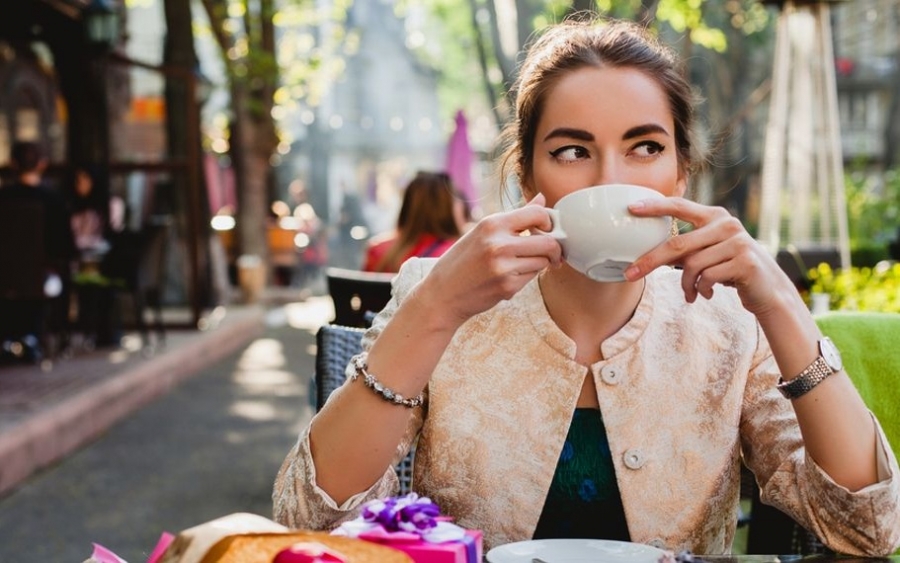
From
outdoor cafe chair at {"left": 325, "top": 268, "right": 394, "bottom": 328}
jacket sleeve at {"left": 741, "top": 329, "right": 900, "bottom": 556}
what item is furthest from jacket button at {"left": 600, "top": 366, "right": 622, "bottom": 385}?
outdoor cafe chair at {"left": 325, "top": 268, "right": 394, "bottom": 328}

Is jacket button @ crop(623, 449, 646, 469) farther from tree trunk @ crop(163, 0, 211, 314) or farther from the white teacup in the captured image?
tree trunk @ crop(163, 0, 211, 314)

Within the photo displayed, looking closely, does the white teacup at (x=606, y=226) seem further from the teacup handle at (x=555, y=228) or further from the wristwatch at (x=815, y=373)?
the wristwatch at (x=815, y=373)

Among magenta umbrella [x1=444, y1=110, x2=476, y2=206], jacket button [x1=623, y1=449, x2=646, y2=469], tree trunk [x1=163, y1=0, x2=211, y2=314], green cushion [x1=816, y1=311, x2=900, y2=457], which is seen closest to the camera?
jacket button [x1=623, y1=449, x2=646, y2=469]

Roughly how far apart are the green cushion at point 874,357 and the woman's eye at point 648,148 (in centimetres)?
77

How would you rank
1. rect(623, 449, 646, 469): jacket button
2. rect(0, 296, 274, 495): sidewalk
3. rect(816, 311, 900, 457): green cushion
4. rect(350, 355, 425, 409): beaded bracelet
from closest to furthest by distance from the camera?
rect(350, 355, 425, 409): beaded bracelet < rect(623, 449, 646, 469): jacket button < rect(816, 311, 900, 457): green cushion < rect(0, 296, 274, 495): sidewalk

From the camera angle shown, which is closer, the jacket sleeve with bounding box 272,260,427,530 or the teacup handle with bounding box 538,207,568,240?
the teacup handle with bounding box 538,207,568,240

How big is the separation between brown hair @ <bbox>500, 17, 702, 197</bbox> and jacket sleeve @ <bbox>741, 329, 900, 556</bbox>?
456 millimetres

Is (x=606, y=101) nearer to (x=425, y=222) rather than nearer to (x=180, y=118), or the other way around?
(x=425, y=222)

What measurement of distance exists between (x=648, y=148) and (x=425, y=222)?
14.7 ft

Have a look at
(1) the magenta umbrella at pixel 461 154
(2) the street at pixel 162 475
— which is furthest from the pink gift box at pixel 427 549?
(1) the magenta umbrella at pixel 461 154

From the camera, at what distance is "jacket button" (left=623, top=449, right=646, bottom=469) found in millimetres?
1968

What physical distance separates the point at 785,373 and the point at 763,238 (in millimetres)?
6307

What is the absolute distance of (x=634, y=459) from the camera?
1.97 m

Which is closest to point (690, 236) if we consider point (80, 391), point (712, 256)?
point (712, 256)
